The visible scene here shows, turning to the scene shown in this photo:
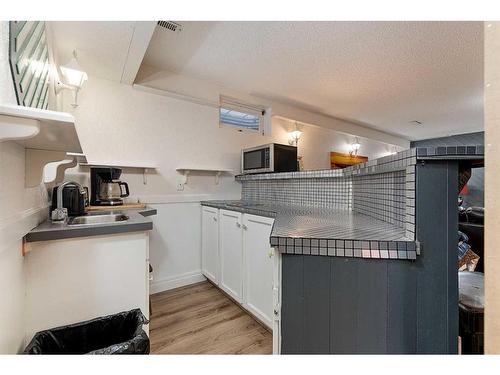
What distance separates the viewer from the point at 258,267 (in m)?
1.79

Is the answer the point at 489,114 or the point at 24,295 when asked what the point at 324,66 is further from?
the point at 24,295

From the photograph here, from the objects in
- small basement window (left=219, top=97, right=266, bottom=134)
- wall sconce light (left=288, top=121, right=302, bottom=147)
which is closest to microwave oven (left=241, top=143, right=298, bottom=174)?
small basement window (left=219, top=97, right=266, bottom=134)

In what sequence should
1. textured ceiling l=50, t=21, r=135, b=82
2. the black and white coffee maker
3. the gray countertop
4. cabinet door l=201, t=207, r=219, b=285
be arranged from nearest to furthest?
1. the gray countertop
2. textured ceiling l=50, t=21, r=135, b=82
3. the black and white coffee maker
4. cabinet door l=201, t=207, r=219, b=285

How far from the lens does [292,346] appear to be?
917 mm

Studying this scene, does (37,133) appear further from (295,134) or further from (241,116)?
(295,134)

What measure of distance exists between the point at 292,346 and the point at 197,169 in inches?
80.8

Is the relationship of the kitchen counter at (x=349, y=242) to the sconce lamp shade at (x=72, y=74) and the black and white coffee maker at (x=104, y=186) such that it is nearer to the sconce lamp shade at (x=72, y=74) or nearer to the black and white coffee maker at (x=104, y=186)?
the black and white coffee maker at (x=104, y=186)

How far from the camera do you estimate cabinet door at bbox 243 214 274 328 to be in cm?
169

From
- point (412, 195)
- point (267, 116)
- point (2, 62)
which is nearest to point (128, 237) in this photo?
point (2, 62)

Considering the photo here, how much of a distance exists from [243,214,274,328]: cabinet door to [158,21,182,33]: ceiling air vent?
5.40ft

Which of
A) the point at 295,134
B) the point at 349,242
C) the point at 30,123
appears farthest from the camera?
the point at 295,134

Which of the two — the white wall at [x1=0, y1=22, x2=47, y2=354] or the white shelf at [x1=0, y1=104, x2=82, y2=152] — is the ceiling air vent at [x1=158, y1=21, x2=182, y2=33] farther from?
the white shelf at [x1=0, y1=104, x2=82, y2=152]

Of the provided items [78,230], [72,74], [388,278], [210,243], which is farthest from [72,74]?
[388,278]

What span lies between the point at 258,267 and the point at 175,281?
1240 millimetres
